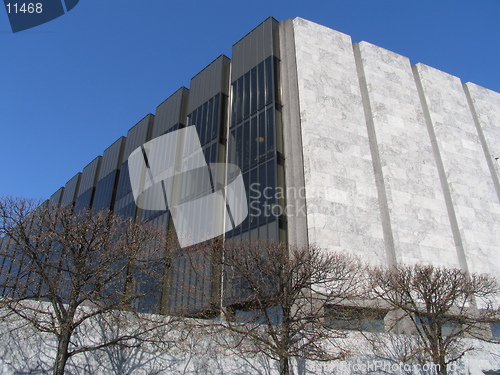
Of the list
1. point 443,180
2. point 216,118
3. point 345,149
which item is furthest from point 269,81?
point 443,180

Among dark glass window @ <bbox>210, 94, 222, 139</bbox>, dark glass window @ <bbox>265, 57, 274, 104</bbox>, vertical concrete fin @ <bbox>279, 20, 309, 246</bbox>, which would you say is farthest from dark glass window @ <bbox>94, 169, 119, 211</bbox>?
vertical concrete fin @ <bbox>279, 20, 309, 246</bbox>

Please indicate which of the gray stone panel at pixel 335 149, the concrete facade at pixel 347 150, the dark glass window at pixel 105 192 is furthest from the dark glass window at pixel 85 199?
the gray stone panel at pixel 335 149

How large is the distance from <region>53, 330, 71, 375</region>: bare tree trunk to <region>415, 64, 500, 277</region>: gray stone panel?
28921 millimetres

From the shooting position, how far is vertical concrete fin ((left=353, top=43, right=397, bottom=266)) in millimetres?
29448

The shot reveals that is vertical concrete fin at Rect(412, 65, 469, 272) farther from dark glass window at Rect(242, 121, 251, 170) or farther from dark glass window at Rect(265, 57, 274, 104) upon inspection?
dark glass window at Rect(242, 121, 251, 170)

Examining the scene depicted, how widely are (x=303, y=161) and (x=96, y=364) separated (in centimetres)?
1938

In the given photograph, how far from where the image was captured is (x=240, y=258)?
70.0 ft

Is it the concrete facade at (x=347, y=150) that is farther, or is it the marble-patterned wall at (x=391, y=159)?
the marble-patterned wall at (x=391, y=159)

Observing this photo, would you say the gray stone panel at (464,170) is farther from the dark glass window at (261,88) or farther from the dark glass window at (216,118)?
the dark glass window at (216,118)

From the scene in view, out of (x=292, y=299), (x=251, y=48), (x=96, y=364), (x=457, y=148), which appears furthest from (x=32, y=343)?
(x=457, y=148)

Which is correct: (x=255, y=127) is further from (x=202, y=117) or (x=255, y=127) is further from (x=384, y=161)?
(x=384, y=161)

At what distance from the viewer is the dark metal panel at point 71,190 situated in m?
62.1

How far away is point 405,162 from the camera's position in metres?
33.7

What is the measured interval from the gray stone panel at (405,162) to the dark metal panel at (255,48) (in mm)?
9076
